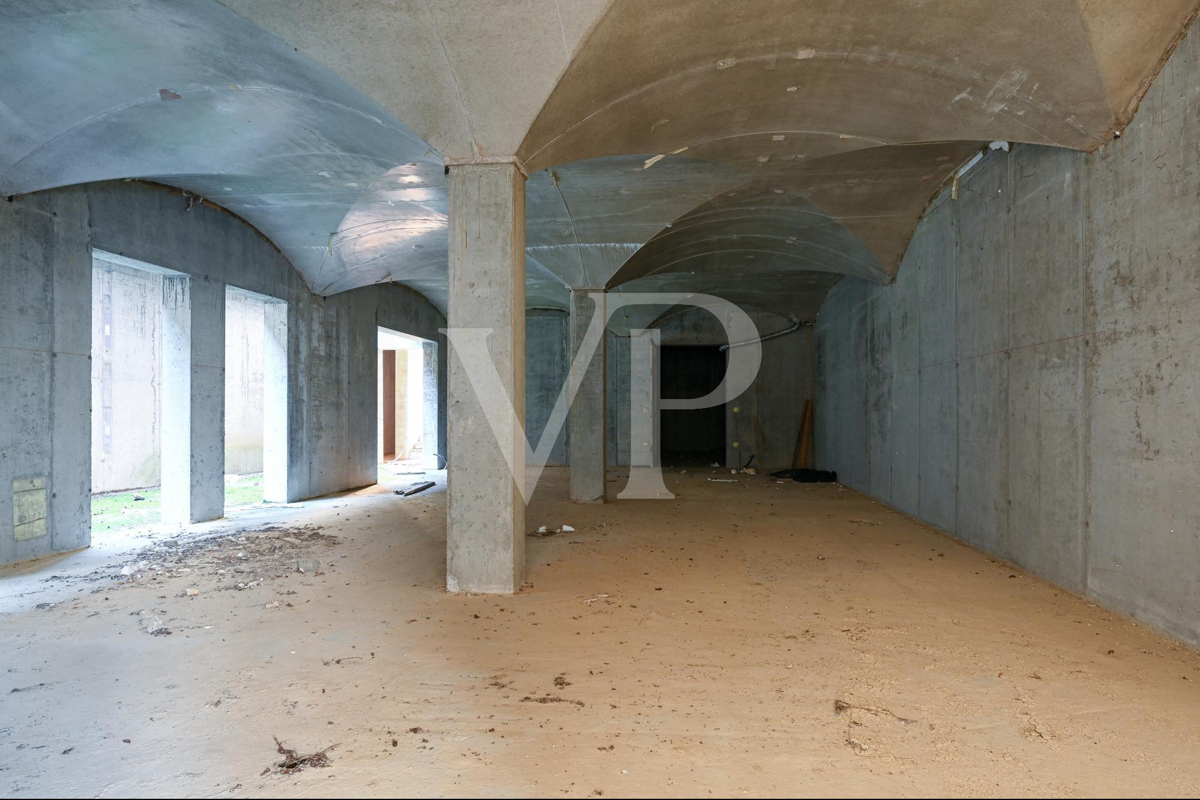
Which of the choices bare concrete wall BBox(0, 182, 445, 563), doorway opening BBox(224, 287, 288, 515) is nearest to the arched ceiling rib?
bare concrete wall BBox(0, 182, 445, 563)

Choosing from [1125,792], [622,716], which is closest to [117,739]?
[622,716]

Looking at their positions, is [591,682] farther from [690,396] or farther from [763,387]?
[690,396]

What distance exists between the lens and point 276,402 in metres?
9.24

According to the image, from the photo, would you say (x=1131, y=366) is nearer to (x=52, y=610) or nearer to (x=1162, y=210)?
(x=1162, y=210)

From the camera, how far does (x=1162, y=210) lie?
3781 millimetres

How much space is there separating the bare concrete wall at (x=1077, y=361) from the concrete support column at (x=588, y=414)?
13.6 ft

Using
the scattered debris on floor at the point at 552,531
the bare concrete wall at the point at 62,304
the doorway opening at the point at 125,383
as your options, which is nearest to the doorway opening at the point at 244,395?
the doorway opening at the point at 125,383

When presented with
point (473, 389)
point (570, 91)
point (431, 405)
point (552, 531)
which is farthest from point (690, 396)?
point (570, 91)

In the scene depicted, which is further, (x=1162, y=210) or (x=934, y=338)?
(x=934, y=338)

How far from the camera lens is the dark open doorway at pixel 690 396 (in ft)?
61.3

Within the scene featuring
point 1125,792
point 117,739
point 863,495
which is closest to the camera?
point 1125,792

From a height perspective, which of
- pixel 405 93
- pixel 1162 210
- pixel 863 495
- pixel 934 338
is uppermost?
pixel 405 93

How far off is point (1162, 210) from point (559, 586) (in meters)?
4.66

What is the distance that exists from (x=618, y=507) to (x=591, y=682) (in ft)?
18.3
